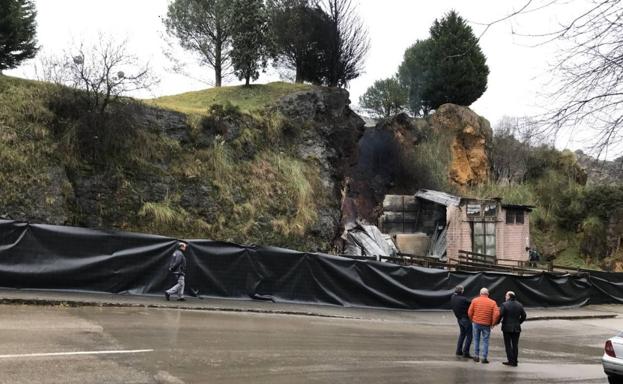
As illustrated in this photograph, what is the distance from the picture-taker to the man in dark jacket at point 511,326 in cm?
1234

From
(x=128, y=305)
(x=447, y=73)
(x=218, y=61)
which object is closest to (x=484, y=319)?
(x=128, y=305)

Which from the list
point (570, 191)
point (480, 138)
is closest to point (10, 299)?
point (480, 138)

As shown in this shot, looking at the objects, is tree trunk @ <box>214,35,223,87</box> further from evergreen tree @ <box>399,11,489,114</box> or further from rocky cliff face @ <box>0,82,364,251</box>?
evergreen tree @ <box>399,11,489,114</box>

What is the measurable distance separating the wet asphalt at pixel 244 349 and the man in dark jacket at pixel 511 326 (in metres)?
0.29

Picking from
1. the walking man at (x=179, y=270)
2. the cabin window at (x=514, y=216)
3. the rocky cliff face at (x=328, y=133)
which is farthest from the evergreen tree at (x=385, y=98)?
the walking man at (x=179, y=270)

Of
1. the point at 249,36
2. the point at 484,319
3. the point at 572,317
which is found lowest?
the point at 572,317

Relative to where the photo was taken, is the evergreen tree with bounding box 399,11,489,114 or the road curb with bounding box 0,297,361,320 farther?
the evergreen tree with bounding box 399,11,489,114

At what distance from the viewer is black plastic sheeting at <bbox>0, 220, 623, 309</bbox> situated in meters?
15.6

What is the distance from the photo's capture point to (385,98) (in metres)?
56.8

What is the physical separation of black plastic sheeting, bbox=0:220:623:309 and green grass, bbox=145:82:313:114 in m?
9.86

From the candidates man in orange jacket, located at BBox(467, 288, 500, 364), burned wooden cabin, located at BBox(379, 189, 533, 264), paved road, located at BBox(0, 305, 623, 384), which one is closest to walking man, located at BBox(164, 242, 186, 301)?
paved road, located at BBox(0, 305, 623, 384)

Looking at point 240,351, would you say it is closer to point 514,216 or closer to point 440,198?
point 440,198

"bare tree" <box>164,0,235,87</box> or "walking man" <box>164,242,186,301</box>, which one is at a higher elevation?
"bare tree" <box>164,0,235,87</box>

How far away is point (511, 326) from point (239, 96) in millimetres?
20126
